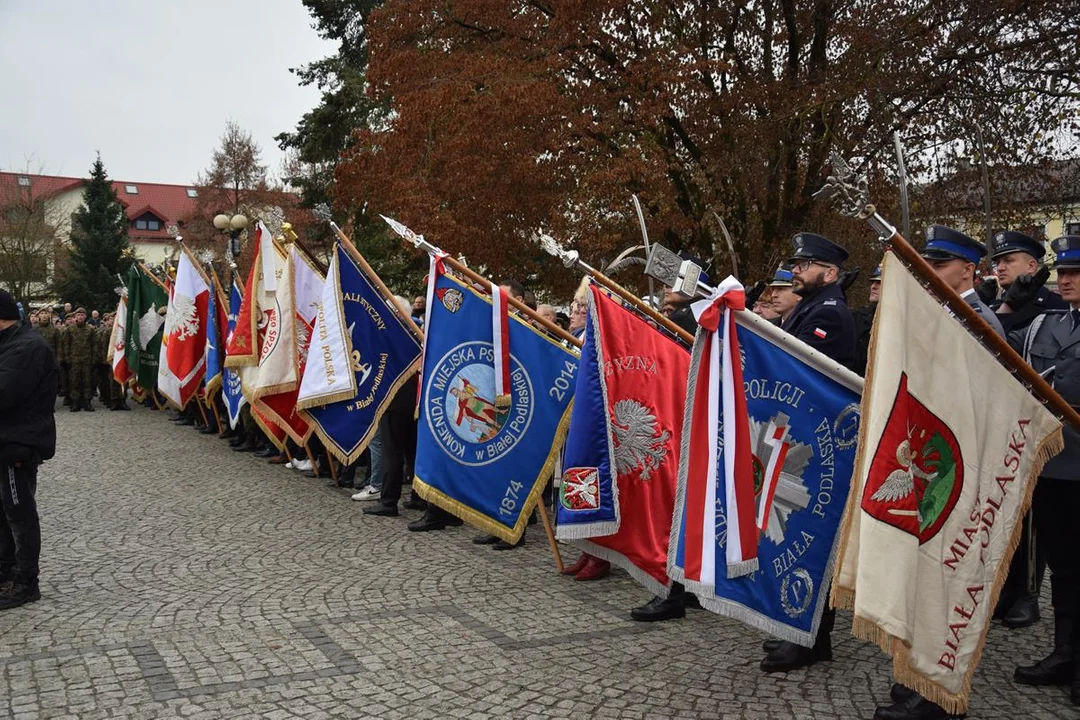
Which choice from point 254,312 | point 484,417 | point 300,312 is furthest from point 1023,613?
point 254,312

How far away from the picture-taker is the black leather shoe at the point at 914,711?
3.84 meters

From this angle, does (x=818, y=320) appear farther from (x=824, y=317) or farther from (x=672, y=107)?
(x=672, y=107)

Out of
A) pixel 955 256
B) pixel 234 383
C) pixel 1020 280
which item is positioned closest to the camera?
pixel 955 256

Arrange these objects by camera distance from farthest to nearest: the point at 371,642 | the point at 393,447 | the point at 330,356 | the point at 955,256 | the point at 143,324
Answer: the point at 143,324
the point at 330,356
the point at 393,447
the point at 371,642
the point at 955,256

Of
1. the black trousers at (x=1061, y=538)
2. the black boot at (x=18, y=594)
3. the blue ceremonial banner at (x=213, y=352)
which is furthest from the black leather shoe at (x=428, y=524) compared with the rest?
the blue ceremonial banner at (x=213, y=352)

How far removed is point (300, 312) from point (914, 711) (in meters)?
7.22

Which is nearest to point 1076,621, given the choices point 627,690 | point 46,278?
point 627,690

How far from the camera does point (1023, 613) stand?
541 centimetres

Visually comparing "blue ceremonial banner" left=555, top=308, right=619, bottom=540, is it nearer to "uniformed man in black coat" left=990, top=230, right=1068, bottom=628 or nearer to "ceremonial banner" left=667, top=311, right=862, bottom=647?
"ceremonial banner" left=667, top=311, right=862, bottom=647

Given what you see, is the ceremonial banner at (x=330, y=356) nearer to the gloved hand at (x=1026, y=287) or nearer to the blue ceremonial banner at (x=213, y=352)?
the blue ceremonial banner at (x=213, y=352)

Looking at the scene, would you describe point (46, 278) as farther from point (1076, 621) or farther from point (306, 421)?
point (1076, 621)

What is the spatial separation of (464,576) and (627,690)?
2188mm

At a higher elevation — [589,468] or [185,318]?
[185,318]

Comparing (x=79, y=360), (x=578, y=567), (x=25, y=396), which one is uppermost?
(x=25, y=396)
